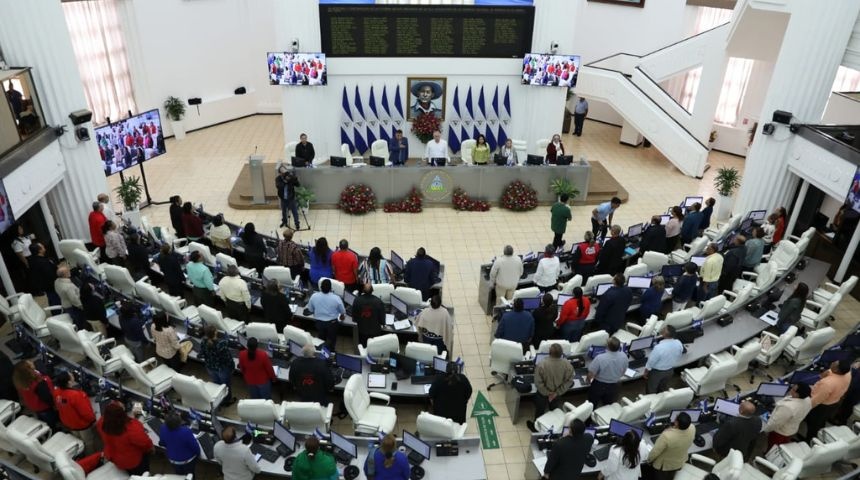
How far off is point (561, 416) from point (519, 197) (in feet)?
27.2

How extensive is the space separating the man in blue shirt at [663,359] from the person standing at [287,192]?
864 centimetres

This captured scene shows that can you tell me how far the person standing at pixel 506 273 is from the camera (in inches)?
408

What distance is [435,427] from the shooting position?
721 centimetres

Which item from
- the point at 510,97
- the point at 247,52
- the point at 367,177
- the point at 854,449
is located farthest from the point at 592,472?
the point at 247,52

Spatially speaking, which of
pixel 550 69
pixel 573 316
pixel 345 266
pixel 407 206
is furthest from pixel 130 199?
pixel 550 69

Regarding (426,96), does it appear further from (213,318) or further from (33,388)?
(33,388)

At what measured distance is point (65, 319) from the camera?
8945 mm

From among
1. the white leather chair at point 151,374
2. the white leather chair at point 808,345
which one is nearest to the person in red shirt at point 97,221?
the white leather chair at point 151,374

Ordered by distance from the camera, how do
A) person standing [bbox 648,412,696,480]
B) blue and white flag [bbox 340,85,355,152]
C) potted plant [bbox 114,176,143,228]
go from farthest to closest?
1. blue and white flag [bbox 340,85,355,152]
2. potted plant [bbox 114,176,143,228]
3. person standing [bbox 648,412,696,480]

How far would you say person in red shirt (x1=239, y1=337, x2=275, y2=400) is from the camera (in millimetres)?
7855

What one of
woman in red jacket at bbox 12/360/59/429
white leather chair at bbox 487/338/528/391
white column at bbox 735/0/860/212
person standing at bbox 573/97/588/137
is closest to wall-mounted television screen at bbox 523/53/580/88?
person standing at bbox 573/97/588/137

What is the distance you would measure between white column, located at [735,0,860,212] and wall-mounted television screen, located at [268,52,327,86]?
10941 millimetres

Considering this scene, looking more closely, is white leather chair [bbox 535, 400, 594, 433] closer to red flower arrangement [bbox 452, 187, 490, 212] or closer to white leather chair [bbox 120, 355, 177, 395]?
white leather chair [bbox 120, 355, 177, 395]

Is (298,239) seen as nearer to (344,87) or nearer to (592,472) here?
(344,87)
